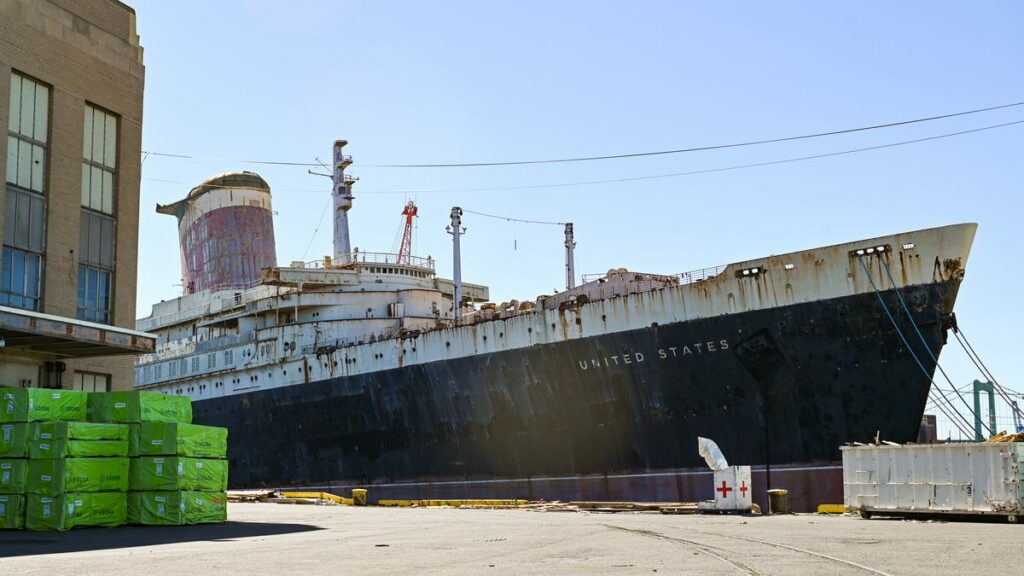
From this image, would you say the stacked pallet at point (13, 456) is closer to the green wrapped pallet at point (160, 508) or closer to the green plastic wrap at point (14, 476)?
the green plastic wrap at point (14, 476)

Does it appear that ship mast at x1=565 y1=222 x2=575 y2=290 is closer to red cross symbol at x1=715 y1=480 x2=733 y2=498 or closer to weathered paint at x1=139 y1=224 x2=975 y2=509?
weathered paint at x1=139 y1=224 x2=975 y2=509

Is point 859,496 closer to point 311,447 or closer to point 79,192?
point 79,192

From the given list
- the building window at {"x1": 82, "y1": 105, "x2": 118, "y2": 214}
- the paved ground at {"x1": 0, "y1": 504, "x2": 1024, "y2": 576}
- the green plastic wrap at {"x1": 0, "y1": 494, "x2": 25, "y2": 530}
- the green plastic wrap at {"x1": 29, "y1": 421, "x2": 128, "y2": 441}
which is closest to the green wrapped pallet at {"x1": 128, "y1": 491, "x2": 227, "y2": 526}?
the paved ground at {"x1": 0, "y1": 504, "x2": 1024, "y2": 576}

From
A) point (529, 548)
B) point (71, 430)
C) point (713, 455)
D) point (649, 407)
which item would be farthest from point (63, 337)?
point (649, 407)

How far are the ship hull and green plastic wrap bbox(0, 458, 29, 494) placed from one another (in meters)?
14.9

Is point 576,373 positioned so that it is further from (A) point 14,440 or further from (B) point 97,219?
(A) point 14,440

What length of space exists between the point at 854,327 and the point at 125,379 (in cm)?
1737

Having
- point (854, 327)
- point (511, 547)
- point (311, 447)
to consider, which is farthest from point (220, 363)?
point (511, 547)

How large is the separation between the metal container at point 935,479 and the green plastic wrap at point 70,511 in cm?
1394

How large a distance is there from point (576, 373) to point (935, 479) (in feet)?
37.2

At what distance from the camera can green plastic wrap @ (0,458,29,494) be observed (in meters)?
16.7

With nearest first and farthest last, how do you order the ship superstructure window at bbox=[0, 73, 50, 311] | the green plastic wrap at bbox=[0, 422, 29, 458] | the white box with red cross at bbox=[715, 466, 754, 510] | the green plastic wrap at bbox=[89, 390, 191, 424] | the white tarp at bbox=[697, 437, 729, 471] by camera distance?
the green plastic wrap at bbox=[0, 422, 29, 458] → the green plastic wrap at bbox=[89, 390, 191, 424] → the white box with red cross at bbox=[715, 466, 754, 510] → the ship superstructure window at bbox=[0, 73, 50, 311] → the white tarp at bbox=[697, 437, 729, 471]

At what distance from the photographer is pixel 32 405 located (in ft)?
56.3

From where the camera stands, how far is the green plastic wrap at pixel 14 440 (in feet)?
55.8
